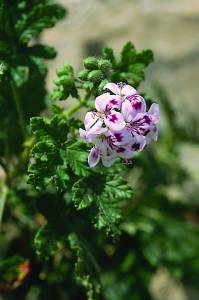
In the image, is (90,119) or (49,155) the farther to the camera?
(49,155)

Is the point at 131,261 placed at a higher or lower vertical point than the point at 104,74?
lower

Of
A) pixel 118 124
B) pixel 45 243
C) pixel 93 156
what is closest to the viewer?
pixel 118 124

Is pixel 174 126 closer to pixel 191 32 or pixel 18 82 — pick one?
pixel 191 32

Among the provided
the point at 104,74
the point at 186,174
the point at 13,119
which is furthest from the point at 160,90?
the point at 104,74

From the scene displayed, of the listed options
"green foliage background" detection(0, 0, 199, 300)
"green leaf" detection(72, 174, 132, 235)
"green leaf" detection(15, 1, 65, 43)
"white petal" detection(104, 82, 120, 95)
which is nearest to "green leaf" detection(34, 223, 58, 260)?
"green foliage background" detection(0, 0, 199, 300)

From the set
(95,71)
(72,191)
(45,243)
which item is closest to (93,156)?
(72,191)

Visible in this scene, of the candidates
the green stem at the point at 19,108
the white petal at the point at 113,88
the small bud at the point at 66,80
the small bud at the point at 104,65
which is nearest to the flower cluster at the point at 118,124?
the white petal at the point at 113,88

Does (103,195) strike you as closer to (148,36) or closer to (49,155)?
(49,155)

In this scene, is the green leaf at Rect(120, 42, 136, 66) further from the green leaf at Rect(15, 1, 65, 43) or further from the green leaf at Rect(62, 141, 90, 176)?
the green leaf at Rect(62, 141, 90, 176)
